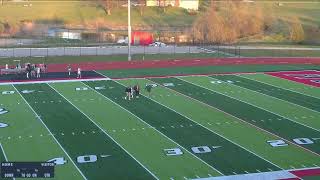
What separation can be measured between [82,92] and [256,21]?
42763mm

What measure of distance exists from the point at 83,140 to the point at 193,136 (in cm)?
392

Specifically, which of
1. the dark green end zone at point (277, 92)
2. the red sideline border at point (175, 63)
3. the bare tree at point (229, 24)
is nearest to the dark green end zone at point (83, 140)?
the dark green end zone at point (277, 92)

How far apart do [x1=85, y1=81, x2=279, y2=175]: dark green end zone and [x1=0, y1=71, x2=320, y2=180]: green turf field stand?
0.10 ft

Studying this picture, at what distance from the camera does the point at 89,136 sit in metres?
20.7

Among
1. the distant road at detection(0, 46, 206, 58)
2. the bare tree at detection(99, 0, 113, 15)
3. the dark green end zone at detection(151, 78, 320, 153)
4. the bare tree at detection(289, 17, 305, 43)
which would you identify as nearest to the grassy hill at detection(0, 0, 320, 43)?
the bare tree at detection(99, 0, 113, 15)

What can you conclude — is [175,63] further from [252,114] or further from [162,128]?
[162,128]

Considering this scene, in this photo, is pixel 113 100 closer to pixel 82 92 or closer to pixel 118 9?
pixel 82 92

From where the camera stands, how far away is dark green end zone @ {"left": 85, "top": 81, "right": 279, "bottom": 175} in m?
17.5

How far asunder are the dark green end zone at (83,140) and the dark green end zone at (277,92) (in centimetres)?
1035

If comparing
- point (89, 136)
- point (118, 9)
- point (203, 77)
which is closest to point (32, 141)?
point (89, 136)

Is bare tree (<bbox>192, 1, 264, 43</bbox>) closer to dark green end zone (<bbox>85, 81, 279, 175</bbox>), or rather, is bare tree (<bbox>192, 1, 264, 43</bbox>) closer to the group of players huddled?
the group of players huddled

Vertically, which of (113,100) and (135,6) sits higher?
(135,6)

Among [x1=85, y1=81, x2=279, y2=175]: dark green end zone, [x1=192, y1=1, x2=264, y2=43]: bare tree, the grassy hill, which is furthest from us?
the grassy hill

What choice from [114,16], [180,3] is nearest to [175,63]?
[114,16]
